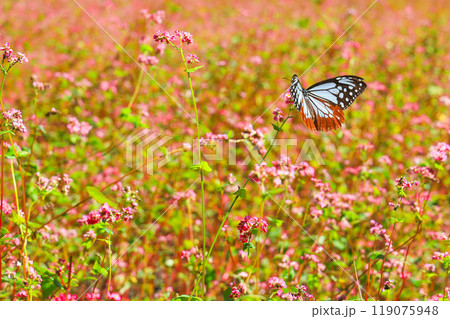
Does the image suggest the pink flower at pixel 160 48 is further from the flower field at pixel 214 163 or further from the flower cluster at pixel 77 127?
the flower cluster at pixel 77 127

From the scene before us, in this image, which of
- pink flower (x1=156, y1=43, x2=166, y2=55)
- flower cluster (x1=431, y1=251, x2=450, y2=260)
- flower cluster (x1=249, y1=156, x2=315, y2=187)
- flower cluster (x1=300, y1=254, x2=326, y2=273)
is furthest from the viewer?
pink flower (x1=156, y1=43, x2=166, y2=55)

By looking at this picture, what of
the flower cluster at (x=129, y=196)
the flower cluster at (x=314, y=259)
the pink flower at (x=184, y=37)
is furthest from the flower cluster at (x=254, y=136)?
the flower cluster at (x=314, y=259)

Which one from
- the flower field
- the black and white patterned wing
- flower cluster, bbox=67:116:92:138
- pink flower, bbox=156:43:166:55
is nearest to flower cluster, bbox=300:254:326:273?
the flower field

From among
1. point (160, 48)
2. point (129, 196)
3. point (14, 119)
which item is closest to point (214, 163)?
point (160, 48)

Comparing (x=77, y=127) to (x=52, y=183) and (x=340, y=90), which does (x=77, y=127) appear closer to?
(x=52, y=183)

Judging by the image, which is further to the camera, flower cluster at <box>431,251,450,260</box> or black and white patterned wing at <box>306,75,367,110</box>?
black and white patterned wing at <box>306,75,367,110</box>

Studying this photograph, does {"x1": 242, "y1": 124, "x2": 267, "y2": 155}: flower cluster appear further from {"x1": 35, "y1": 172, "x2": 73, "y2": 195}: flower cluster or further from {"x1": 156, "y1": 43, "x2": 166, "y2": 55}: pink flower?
{"x1": 156, "y1": 43, "x2": 166, "y2": 55}: pink flower

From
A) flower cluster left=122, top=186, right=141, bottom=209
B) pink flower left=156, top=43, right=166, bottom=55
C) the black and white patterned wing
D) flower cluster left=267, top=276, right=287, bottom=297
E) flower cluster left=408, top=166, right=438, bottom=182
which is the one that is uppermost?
pink flower left=156, top=43, right=166, bottom=55
